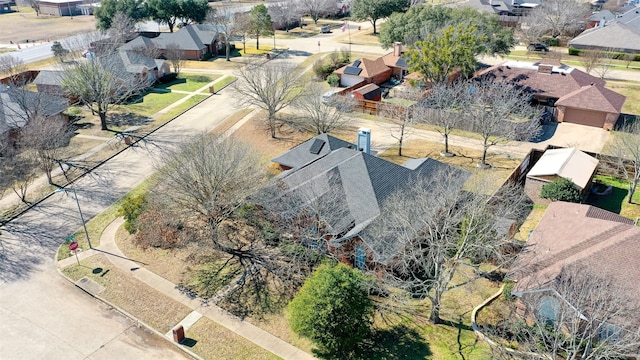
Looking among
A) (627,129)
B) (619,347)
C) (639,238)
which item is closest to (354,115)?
(627,129)

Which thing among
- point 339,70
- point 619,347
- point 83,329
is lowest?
point 83,329

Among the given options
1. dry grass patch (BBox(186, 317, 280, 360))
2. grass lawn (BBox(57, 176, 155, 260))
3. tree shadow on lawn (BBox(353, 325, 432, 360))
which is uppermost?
grass lawn (BBox(57, 176, 155, 260))

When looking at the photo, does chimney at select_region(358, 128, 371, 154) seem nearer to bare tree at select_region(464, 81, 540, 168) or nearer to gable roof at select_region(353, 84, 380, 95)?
bare tree at select_region(464, 81, 540, 168)

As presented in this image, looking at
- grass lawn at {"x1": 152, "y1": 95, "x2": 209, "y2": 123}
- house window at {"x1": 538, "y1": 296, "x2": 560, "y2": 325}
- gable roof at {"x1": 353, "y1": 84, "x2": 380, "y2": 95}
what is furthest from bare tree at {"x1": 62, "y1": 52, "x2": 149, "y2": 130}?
house window at {"x1": 538, "y1": 296, "x2": 560, "y2": 325}

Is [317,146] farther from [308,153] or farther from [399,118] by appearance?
[399,118]

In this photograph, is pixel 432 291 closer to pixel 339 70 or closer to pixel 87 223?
pixel 87 223

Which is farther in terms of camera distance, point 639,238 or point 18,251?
point 18,251

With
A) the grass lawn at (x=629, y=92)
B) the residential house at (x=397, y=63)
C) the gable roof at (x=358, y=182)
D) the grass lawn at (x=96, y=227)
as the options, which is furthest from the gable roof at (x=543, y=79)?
the grass lawn at (x=96, y=227)
